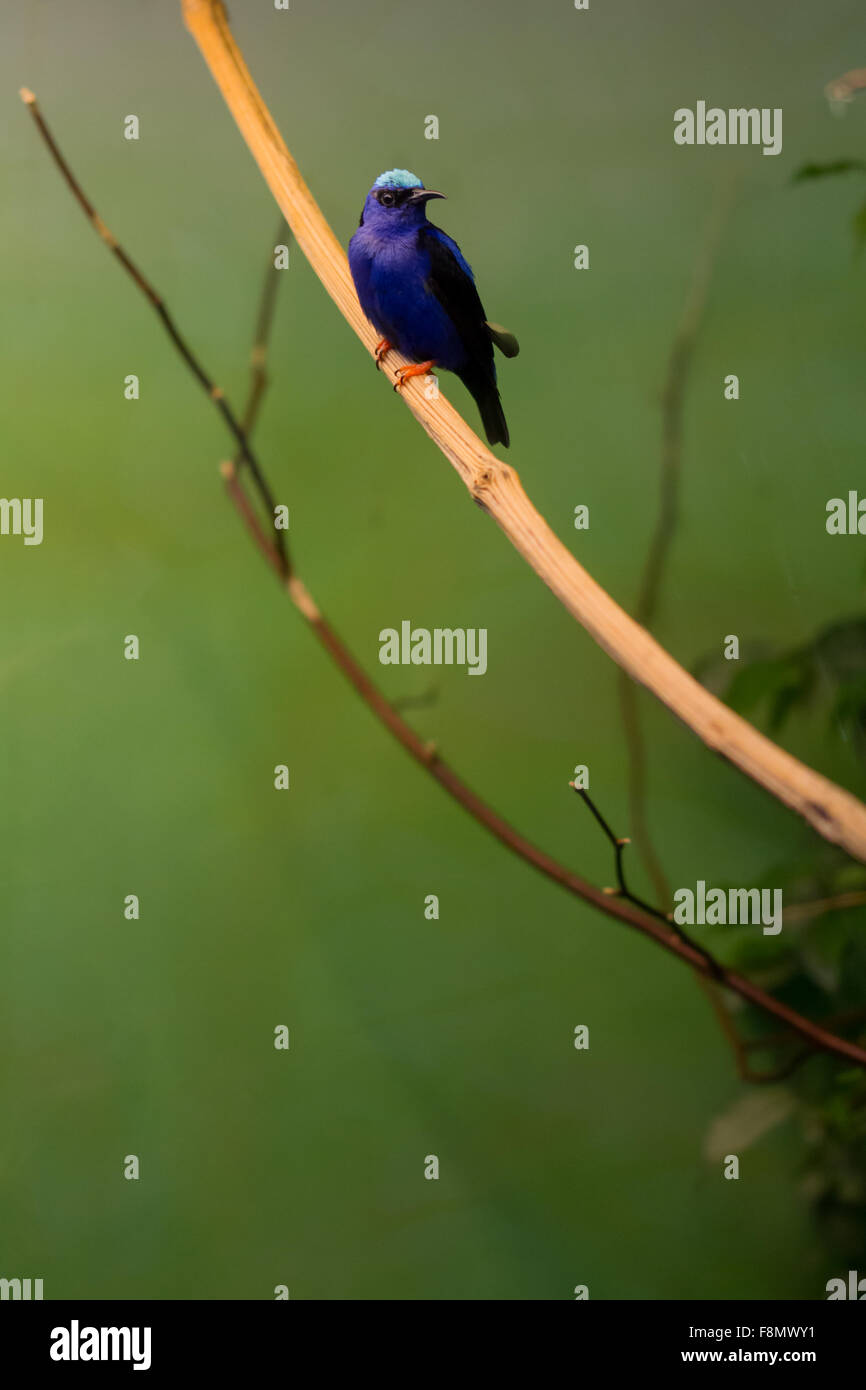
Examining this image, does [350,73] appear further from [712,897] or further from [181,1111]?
[181,1111]

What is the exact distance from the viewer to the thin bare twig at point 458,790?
3.94ft

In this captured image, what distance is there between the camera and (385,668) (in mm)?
1613

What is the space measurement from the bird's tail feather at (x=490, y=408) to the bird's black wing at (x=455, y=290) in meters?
0.06

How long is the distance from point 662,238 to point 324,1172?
159 cm

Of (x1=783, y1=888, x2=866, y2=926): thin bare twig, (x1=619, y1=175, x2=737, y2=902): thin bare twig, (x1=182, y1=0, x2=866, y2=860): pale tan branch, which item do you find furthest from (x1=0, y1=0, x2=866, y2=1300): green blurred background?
(x1=182, y1=0, x2=866, y2=860): pale tan branch

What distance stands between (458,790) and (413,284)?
67cm

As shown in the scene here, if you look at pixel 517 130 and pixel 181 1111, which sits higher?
pixel 517 130

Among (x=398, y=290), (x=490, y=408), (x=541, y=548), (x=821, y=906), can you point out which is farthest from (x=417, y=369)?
(x=821, y=906)

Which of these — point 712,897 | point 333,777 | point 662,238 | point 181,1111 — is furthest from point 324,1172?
point 662,238

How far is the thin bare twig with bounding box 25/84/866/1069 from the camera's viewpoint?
1.20m

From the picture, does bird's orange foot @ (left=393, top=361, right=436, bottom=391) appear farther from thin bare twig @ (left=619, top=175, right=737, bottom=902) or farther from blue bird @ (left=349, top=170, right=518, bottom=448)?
thin bare twig @ (left=619, top=175, right=737, bottom=902)

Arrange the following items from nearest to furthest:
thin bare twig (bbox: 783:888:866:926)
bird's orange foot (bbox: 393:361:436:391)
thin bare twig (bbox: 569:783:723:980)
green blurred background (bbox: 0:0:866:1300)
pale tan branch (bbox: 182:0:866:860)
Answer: pale tan branch (bbox: 182:0:866:860) → thin bare twig (bbox: 569:783:723:980) → bird's orange foot (bbox: 393:361:436:391) → thin bare twig (bbox: 783:888:866:926) → green blurred background (bbox: 0:0:866:1300)
